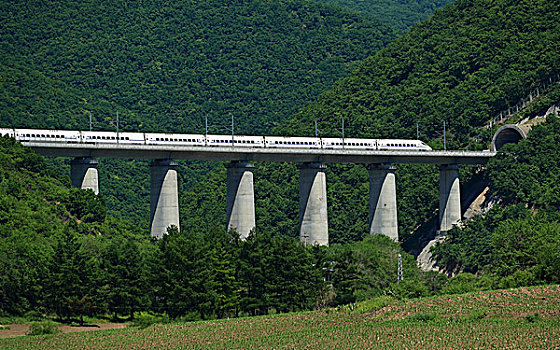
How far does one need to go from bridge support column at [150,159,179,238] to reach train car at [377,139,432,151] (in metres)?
25.4

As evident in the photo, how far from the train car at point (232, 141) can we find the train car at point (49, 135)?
42.9 feet

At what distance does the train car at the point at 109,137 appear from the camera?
9381cm

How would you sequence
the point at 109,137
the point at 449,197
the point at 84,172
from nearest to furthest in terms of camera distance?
the point at 84,172, the point at 109,137, the point at 449,197

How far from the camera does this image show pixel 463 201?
12125 cm

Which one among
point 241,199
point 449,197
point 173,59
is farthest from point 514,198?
point 173,59

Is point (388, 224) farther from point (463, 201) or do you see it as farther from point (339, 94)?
point (339, 94)

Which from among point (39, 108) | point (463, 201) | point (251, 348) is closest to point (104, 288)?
point (251, 348)

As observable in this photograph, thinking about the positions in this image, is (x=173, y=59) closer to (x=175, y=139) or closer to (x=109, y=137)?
(x=175, y=139)

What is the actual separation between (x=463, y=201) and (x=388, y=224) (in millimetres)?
16453

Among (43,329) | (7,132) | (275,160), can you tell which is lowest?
(43,329)

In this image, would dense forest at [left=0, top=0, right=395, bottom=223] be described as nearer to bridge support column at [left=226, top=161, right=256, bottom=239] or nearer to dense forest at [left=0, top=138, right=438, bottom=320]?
bridge support column at [left=226, top=161, right=256, bottom=239]

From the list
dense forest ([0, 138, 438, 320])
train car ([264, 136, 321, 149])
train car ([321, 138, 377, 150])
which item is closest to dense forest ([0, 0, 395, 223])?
train car ([321, 138, 377, 150])

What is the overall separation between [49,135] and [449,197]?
44300mm

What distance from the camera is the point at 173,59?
611 ft
